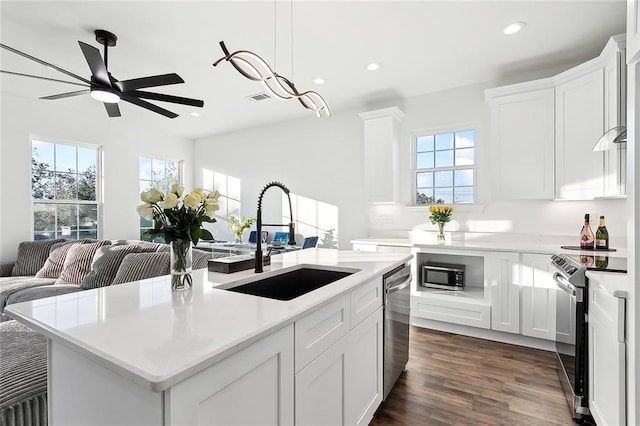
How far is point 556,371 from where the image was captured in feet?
7.88

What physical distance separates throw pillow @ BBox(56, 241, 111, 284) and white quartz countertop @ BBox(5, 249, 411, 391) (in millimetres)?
2754

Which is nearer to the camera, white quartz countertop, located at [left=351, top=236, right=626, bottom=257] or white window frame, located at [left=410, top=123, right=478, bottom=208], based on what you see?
white quartz countertop, located at [left=351, top=236, right=626, bottom=257]

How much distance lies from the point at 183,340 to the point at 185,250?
609mm

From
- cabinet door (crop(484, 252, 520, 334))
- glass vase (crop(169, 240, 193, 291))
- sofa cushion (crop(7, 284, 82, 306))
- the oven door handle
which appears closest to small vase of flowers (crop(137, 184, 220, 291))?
glass vase (crop(169, 240, 193, 291))

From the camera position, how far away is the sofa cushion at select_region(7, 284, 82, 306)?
298 centimetres

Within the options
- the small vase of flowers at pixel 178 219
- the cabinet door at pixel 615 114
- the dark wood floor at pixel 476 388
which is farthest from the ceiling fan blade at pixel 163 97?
the cabinet door at pixel 615 114

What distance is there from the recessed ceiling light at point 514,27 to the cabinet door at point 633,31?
139 cm

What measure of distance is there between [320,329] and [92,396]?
743 mm

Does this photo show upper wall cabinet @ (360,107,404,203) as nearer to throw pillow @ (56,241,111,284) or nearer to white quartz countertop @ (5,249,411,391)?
white quartz countertop @ (5,249,411,391)

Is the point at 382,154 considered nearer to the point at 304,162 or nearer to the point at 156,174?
the point at 304,162

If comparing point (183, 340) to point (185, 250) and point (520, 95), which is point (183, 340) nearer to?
point (185, 250)

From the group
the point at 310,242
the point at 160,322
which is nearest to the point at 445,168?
the point at 310,242

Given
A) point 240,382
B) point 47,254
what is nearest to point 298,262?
point 240,382

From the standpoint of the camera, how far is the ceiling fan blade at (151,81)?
93.6 inches
